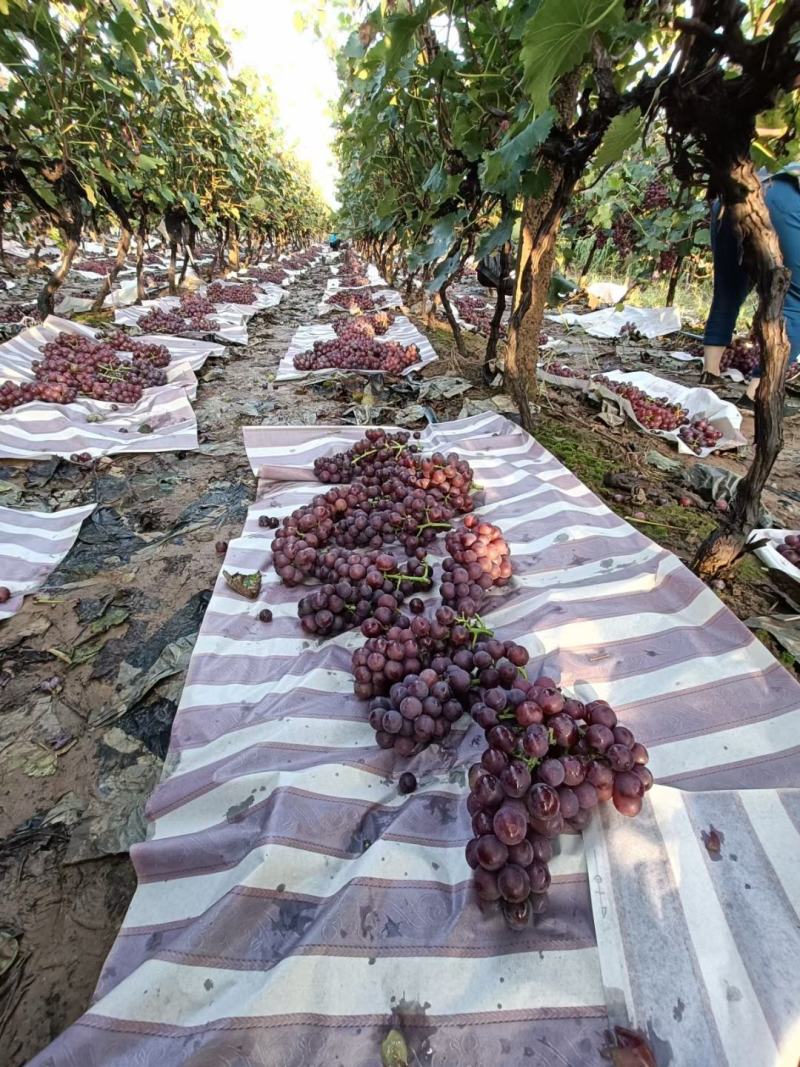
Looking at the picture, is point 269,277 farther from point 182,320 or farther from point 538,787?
point 538,787

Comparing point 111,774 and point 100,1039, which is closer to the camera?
point 100,1039

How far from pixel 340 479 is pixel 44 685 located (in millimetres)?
2129

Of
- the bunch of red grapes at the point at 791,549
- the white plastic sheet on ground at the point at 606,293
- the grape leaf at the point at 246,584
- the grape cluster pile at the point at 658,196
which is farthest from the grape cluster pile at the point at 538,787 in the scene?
the white plastic sheet on ground at the point at 606,293

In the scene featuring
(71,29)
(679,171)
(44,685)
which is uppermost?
(71,29)

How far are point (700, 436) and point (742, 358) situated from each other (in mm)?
3227

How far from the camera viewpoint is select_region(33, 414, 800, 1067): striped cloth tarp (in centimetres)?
107

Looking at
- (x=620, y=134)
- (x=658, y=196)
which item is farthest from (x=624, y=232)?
(x=620, y=134)

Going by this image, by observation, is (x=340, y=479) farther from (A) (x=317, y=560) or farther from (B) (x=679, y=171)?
(B) (x=679, y=171)

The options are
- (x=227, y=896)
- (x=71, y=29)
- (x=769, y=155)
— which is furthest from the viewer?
(x=71, y=29)

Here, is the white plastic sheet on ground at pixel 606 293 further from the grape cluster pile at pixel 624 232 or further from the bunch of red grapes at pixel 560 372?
the bunch of red grapes at pixel 560 372

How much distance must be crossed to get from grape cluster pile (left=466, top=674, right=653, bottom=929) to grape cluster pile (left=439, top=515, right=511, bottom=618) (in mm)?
810

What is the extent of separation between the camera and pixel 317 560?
2.69 metres

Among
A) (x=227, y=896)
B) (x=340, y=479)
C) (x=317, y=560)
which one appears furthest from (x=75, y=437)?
(x=227, y=896)

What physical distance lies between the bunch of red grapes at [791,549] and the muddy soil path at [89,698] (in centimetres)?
323
